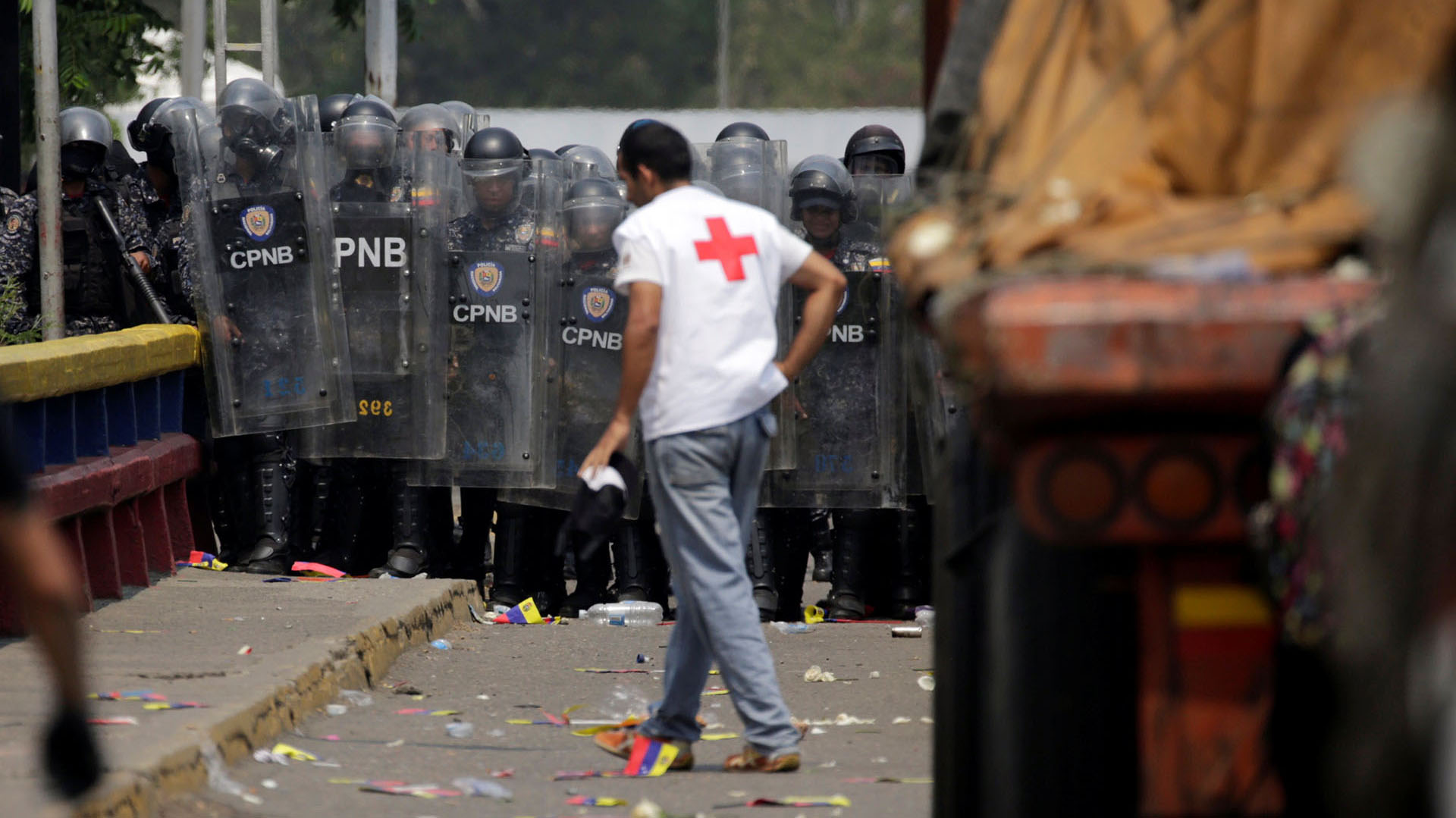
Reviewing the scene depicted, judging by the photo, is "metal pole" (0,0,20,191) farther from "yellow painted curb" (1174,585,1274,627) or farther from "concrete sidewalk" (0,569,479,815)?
"yellow painted curb" (1174,585,1274,627)

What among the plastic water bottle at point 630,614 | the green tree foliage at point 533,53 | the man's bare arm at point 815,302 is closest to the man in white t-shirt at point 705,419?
the man's bare arm at point 815,302

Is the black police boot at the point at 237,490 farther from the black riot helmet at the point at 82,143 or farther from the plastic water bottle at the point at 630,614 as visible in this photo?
the plastic water bottle at the point at 630,614

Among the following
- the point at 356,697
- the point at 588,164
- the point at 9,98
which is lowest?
the point at 356,697

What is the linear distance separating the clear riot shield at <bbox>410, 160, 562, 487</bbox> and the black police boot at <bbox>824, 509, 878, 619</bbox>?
1.54 m

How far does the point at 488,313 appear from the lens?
10195 millimetres

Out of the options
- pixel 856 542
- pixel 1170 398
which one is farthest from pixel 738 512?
pixel 856 542

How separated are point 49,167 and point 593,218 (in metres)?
2.62

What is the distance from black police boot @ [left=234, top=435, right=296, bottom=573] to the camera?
10508 mm

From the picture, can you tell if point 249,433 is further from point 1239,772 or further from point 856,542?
point 1239,772

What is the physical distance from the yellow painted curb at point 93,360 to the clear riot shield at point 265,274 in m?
0.25

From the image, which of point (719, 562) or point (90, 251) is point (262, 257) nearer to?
point (90, 251)

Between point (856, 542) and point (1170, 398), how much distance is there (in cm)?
802

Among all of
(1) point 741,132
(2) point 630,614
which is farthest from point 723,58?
(2) point 630,614

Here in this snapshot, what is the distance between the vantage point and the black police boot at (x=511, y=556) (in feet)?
34.2
